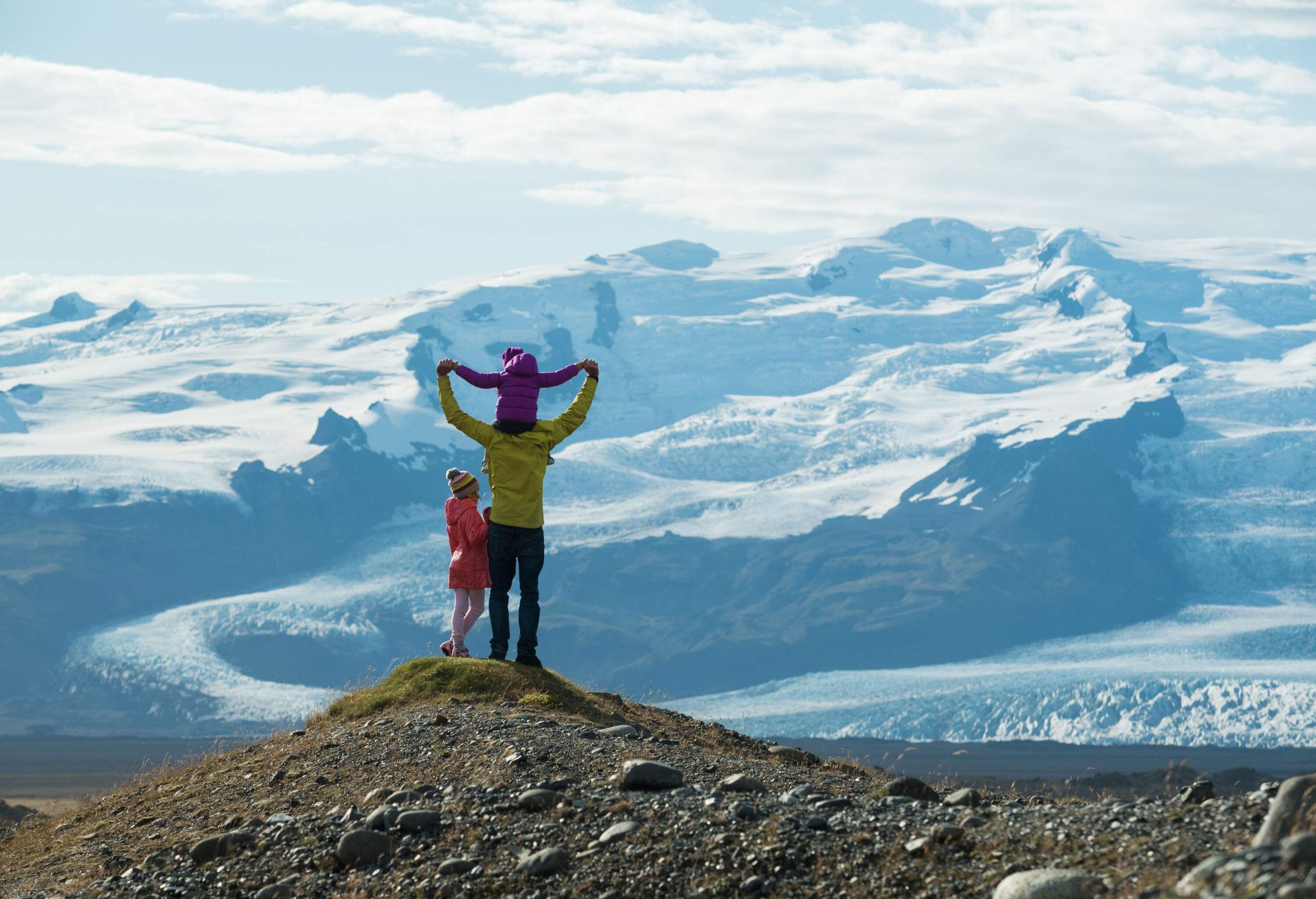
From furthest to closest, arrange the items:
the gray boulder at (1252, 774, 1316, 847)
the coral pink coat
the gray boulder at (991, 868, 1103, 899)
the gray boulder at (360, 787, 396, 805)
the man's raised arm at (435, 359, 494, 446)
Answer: the coral pink coat, the man's raised arm at (435, 359, 494, 446), the gray boulder at (360, 787, 396, 805), the gray boulder at (1252, 774, 1316, 847), the gray boulder at (991, 868, 1103, 899)

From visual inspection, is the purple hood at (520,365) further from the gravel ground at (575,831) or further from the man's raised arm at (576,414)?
the gravel ground at (575,831)

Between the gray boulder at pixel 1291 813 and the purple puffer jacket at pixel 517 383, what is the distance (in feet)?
31.0

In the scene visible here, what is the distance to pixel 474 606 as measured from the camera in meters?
18.4

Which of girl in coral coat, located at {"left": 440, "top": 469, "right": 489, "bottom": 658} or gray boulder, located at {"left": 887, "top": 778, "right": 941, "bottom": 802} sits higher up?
girl in coral coat, located at {"left": 440, "top": 469, "right": 489, "bottom": 658}

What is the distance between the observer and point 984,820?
10250 millimetres

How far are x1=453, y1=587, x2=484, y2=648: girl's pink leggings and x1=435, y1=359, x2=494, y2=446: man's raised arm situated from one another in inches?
85.7

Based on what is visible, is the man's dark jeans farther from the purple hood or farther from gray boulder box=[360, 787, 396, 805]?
gray boulder box=[360, 787, 396, 805]

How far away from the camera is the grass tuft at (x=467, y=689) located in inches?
640

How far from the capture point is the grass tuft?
1627 cm

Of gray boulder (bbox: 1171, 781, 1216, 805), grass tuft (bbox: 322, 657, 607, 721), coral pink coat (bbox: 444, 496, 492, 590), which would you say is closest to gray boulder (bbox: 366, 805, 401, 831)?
grass tuft (bbox: 322, 657, 607, 721)

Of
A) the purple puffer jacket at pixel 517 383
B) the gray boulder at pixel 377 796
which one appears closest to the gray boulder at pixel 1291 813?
the gray boulder at pixel 377 796

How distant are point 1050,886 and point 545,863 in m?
3.57

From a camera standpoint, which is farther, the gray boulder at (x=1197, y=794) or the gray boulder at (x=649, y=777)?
the gray boulder at (x=649, y=777)

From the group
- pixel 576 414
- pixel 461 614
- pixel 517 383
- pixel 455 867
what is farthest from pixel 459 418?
pixel 455 867
